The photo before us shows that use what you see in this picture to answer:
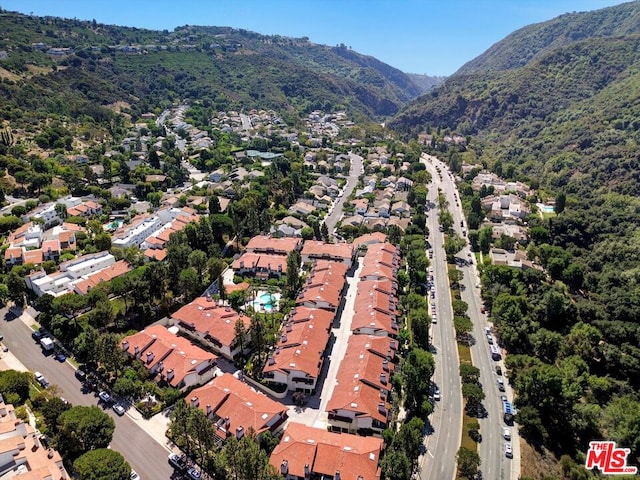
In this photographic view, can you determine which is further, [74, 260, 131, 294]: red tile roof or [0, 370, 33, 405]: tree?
[74, 260, 131, 294]: red tile roof

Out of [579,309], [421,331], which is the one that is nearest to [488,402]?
[421,331]

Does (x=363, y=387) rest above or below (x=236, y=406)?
below

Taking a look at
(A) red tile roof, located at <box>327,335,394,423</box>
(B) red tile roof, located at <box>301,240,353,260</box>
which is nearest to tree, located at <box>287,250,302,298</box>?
(B) red tile roof, located at <box>301,240,353,260</box>

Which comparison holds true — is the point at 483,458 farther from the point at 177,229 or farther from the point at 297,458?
the point at 177,229

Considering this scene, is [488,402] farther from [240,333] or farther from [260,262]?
[260,262]

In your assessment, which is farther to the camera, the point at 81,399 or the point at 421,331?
the point at 421,331

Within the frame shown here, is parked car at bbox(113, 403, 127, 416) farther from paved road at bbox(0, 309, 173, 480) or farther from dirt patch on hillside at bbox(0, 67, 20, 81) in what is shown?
dirt patch on hillside at bbox(0, 67, 20, 81)

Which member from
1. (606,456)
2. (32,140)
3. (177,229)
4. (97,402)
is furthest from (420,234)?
(32,140)
